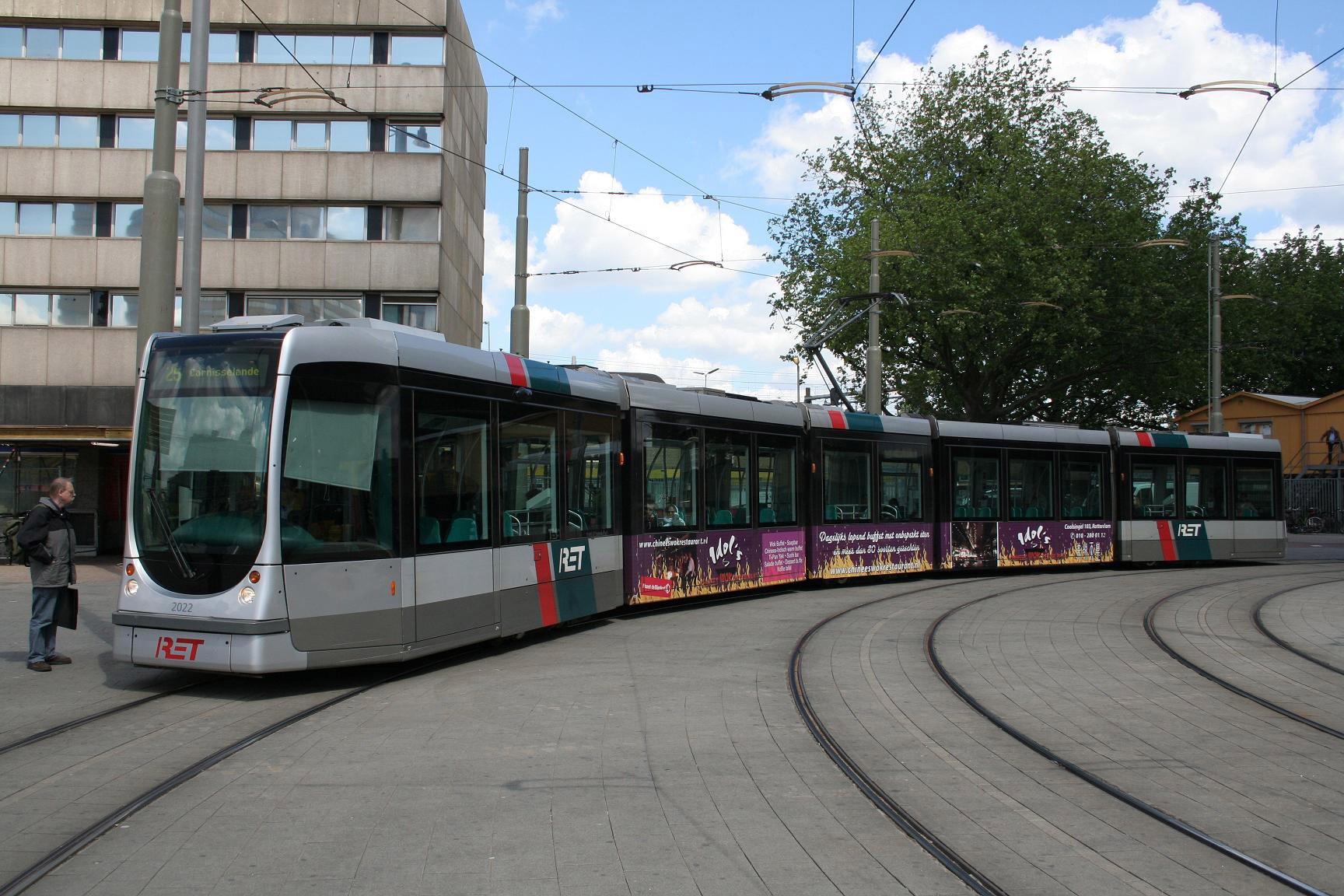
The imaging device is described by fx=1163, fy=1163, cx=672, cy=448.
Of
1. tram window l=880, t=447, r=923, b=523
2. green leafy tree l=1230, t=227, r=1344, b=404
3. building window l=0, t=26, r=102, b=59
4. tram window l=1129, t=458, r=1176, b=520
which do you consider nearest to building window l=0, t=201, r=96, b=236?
building window l=0, t=26, r=102, b=59

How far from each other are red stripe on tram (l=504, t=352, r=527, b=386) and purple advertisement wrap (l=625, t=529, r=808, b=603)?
304 cm

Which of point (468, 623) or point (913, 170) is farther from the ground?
point (913, 170)

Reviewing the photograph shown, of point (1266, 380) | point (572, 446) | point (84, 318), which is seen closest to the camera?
point (572, 446)

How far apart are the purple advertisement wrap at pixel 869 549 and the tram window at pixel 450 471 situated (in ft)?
26.5

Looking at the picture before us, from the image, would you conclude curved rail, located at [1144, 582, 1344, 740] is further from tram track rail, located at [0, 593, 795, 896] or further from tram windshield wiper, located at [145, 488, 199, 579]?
tram windshield wiper, located at [145, 488, 199, 579]

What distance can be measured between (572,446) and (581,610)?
170 cm

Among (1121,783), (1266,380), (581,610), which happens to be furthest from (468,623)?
(1266,380)

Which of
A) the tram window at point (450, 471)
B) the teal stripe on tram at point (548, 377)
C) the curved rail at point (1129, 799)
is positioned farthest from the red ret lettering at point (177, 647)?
the curved rail at point (1129, 799)

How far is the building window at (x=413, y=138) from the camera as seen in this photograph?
26.4 meters

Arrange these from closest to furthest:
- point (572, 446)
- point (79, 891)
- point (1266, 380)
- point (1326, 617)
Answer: point (79, 891)
point (572, 446)
point (1326, 617)
point (1266, 380)

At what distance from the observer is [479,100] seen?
31859 millimetres

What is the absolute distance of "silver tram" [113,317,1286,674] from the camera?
27.4ft

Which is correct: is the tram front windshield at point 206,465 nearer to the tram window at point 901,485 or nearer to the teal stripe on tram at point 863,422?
the teal stripe on tram at point 863,422

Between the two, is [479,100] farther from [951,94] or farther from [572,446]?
[572,446]
